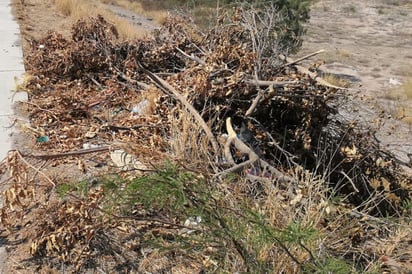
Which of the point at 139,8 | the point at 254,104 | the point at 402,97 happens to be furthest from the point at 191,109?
the point at 139,8

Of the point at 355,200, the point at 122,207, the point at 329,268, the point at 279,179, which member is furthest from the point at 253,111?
the point at 329,268

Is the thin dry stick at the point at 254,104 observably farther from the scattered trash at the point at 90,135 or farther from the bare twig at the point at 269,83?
the scattered trash at the point at 90,135

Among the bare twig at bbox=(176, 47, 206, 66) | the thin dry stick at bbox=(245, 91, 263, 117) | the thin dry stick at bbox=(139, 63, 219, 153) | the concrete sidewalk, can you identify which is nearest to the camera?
the thin dry stick at bbox=(139, 63, 219, 153)

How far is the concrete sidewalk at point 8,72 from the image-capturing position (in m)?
5.45

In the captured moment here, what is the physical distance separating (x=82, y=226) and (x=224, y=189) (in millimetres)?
1108

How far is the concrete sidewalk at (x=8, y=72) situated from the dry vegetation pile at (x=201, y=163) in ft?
0.99

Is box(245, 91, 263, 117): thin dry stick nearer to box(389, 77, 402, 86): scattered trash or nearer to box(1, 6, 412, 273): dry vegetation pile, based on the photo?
box(1, 6, 412, 273): dry vegetation pile

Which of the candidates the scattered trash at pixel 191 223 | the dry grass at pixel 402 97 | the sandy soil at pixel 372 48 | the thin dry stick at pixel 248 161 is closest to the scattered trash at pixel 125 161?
the scattered trash at pixel 191 223

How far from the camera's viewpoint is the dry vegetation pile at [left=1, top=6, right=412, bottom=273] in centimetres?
310

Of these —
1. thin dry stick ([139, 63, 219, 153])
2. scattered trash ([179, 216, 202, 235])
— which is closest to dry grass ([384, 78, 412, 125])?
thin dry stick ([139, 63, 219, 153])

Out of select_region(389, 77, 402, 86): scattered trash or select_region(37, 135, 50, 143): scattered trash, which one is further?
select_region(389, 77, 402, 86): scattered trash

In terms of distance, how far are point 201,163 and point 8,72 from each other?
201 inches

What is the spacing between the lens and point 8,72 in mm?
7844

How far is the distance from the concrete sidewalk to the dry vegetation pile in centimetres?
30
